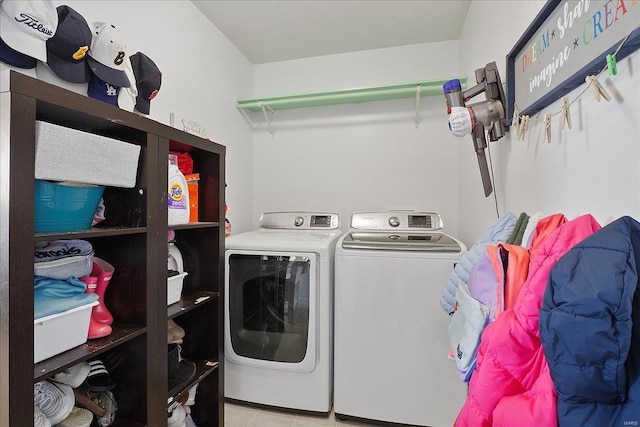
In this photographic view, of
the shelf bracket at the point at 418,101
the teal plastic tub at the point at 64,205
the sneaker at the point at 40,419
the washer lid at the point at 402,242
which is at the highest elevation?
the shelf bracket at the point at 418,101

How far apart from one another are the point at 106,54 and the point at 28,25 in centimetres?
22

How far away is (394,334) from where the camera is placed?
5.41 feet

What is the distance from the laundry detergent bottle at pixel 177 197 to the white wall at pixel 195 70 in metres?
0.31

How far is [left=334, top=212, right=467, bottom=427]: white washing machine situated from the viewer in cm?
161

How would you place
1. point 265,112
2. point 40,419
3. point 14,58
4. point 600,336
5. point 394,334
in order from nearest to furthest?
point 600,336 < point 40,419 < point 14,58 < point 394,334 < point 265,112

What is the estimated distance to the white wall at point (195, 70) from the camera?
1.48 meters

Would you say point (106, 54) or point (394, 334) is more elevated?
point (106, 54)

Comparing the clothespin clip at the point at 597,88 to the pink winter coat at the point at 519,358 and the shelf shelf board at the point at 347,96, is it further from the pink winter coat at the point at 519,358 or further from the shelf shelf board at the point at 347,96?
the shelf shelf board at the point at 347,96

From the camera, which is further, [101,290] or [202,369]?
[202,369]

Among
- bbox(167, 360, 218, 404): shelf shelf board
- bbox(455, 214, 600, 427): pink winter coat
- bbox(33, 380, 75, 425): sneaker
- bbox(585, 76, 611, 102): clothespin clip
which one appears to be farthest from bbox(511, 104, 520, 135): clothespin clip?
bbox(33, 380, 75, 425): sneaker

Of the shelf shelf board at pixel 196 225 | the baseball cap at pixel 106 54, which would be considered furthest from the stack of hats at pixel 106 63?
Result: the shelf shelf board at pixel 196 225

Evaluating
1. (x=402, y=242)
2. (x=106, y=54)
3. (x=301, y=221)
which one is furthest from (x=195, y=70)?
(x=402, y=242)

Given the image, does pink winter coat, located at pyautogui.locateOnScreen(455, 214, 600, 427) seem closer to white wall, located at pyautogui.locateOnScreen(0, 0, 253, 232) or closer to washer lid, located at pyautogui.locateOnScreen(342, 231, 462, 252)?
washer lid, located at pyautogui.locateOnScreen(342, 231, 462, 252)

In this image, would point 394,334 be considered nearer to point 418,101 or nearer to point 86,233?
point 86,233
